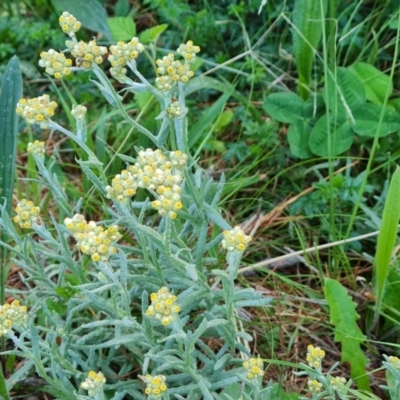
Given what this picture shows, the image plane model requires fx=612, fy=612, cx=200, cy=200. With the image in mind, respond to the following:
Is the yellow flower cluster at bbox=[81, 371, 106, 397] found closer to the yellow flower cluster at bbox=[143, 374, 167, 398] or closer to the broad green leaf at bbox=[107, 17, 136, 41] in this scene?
the yellow flower cluster at bbox=[143, 374, 167, 398]

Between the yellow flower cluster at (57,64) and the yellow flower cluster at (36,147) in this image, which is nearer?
the yellow flower cluster at (57,64)

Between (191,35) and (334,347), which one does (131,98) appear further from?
(334,347)

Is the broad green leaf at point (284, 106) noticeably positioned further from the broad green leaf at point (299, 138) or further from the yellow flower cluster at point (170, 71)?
the yellow flower cluster at point (170, 71)

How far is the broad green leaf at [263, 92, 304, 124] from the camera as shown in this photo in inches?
77.6

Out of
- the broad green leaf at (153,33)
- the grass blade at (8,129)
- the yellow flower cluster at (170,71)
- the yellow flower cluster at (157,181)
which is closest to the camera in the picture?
the yellow flower cluster at (157,181)

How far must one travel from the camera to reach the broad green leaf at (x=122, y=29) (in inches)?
84.9

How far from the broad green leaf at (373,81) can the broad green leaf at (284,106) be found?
21cm

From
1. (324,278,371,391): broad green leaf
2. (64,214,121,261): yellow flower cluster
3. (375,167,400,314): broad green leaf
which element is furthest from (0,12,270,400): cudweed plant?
(375,167,400,314): broad green leaf

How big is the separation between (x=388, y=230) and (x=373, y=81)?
0.70 meters

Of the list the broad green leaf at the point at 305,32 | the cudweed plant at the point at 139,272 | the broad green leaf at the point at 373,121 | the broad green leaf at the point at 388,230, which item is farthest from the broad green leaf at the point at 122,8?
the broad green leaf at the point at 388,230

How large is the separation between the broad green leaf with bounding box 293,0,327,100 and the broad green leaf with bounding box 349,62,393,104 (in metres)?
0.15

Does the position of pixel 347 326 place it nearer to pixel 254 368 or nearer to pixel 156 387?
pixel 254 368

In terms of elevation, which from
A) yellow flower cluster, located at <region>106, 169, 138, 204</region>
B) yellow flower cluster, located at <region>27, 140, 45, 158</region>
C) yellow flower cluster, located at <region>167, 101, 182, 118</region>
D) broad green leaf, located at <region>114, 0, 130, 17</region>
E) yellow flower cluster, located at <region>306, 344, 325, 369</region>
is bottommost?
yellow flower cluster, located at <region>306, 344, 325, 369</region>

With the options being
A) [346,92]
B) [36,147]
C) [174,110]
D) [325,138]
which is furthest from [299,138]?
[36,147]
